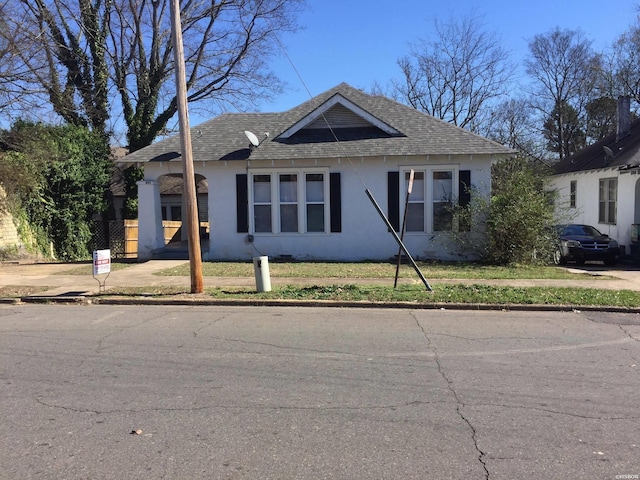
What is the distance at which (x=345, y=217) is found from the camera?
16469 mm

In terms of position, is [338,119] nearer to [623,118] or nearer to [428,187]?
[428,187]

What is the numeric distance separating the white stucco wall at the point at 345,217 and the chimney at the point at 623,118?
481 inches

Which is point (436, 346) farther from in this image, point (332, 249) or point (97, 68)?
point (97, 68)

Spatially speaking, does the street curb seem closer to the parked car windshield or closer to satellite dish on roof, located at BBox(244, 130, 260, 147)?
satellite dish on roof, located at BBox(244, 130, 260, 147)

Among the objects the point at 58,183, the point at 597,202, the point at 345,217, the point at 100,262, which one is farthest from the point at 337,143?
the point at 597,202

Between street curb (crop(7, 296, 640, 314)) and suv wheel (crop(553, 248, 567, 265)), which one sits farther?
suv wheel (crop(553, 248, 567, 265))

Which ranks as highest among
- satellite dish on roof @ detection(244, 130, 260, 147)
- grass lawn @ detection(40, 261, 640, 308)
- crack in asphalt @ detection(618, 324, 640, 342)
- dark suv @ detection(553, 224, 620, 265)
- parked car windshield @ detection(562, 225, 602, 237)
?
satellite dish on roof @ detection(244, 130, 260, 147)

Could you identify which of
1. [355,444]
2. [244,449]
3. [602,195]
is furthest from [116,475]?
[602,195]

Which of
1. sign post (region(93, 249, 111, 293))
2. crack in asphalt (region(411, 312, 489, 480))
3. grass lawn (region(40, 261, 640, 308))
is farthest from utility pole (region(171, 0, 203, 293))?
crack in asphalt (region(411, 312, 489, 480))

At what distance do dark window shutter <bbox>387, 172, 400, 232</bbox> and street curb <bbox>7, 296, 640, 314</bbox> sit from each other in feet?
22.9

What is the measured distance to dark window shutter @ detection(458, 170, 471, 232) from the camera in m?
15.7

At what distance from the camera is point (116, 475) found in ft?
10.8

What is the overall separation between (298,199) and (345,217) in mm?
1691

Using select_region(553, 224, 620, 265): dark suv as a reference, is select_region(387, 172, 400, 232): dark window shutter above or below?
above
